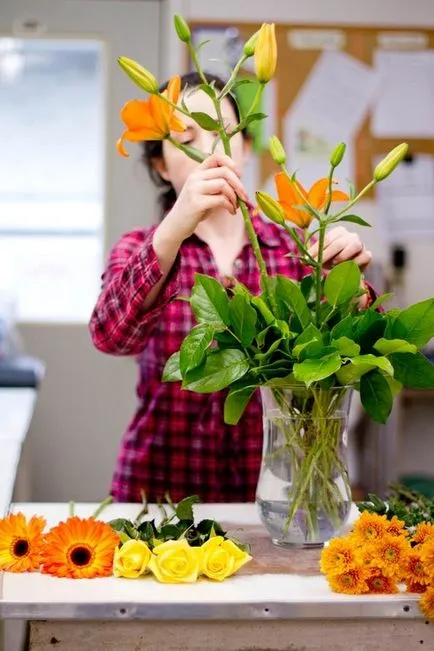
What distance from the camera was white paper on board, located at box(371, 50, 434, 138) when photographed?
11.7ft

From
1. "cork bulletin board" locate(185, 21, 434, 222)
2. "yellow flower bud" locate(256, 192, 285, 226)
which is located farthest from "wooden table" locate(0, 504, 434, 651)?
"cork bulletin board" locate(185, 21, 434, 222)

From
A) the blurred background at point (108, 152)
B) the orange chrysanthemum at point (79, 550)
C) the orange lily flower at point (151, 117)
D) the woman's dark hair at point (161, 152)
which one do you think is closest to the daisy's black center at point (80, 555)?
the orange chrysanthemum at point (79, 550)

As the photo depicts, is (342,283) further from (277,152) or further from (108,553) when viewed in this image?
(108,553)

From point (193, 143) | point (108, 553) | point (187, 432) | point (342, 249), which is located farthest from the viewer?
point (187, 432)

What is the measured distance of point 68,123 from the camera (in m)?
3.62

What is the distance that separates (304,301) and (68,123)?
264 centimetres

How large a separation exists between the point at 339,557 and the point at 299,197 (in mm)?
406

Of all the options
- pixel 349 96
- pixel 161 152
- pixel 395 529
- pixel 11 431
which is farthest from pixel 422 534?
pixel 349 96

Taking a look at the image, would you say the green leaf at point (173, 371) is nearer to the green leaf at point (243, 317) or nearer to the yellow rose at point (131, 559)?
the green leaf at point (243, 317)

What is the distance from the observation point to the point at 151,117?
3.75ft

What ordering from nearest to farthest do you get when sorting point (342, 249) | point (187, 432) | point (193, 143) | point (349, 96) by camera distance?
point (342, 249), point (193, 143), point (187, 432), point (349, 96)

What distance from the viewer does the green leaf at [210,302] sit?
114cm

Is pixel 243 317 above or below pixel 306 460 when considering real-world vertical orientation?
above

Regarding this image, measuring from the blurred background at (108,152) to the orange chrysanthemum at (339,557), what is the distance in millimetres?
2436
